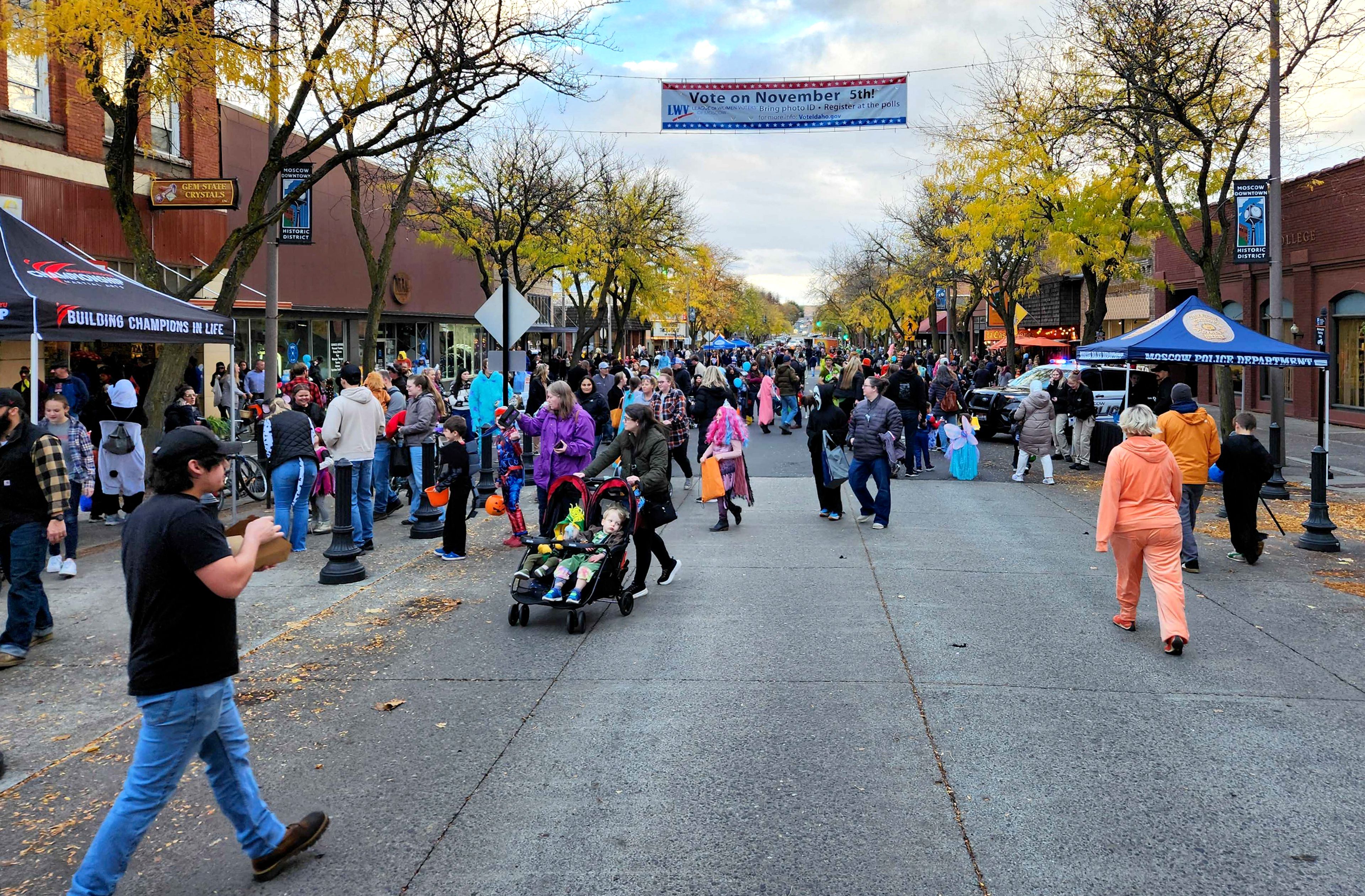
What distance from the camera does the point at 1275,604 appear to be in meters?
8.50

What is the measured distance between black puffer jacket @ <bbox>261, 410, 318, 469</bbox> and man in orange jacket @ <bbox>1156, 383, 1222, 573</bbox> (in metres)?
8.31

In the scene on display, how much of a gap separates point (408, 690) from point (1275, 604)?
6799 millimetres

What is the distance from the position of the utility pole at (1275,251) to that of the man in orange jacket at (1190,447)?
4.88 meters

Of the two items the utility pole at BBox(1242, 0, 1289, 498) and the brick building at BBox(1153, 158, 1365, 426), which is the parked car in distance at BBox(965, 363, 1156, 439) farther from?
the brick building at BBox(1153, 158, 1365, 426)

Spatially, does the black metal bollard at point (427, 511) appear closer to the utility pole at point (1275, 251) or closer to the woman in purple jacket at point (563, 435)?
the woman in purple jacket at point (563, 435)

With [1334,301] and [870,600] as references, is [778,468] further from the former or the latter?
[1334,301]

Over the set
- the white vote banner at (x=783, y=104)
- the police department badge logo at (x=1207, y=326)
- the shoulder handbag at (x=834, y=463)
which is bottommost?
the shoulder handbag at (x=834, y=463)

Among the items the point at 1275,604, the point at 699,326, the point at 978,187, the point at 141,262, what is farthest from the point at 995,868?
the point at 699,326

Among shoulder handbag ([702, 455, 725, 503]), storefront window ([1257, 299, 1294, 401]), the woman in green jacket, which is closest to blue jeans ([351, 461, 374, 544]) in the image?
the woman in green jacket

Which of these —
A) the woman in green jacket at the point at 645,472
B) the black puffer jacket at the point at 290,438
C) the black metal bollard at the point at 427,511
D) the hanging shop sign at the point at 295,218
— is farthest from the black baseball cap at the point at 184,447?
the hanging shop sign at the point at 295,218

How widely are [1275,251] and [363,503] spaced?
44.9 feet

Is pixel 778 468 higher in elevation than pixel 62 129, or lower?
lower

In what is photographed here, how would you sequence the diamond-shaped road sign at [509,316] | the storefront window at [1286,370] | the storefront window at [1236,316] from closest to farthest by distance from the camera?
the diamond-shaped road sign at [509,316] < the storefront window at [1286,370] < the storefront window at [1236,316]

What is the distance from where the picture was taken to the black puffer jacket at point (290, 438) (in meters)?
10.6
